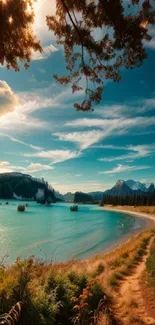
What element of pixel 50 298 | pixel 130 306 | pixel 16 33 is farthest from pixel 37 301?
pixel 16 33

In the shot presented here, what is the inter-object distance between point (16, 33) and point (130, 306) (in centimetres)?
984

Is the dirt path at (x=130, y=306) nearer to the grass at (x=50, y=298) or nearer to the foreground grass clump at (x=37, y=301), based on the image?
the grass at (x=50, y=298)

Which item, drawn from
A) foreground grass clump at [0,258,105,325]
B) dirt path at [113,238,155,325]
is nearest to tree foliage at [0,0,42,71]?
foreground grass clump at [0,258,105,325]

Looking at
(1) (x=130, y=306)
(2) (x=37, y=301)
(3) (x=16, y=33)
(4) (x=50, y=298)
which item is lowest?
(1) (x=130, y=306)

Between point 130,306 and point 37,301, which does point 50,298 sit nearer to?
point 37,301

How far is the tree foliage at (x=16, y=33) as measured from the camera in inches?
234

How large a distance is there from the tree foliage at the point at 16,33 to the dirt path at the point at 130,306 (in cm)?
873

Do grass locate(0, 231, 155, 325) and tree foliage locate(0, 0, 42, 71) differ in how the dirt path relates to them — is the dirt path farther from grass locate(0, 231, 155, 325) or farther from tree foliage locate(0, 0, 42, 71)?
tree foliage locate(0, 0, 42, 71)

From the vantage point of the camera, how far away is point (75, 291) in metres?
9.13

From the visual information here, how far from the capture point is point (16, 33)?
6.99m

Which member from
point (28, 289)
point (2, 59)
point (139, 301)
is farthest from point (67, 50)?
point (139, 301)

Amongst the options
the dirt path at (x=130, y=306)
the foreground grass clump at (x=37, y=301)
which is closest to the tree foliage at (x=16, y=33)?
the foreground grass clump at (x=37, y=301)

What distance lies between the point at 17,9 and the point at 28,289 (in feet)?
24.0

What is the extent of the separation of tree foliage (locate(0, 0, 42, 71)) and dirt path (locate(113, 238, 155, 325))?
873 centimetres
